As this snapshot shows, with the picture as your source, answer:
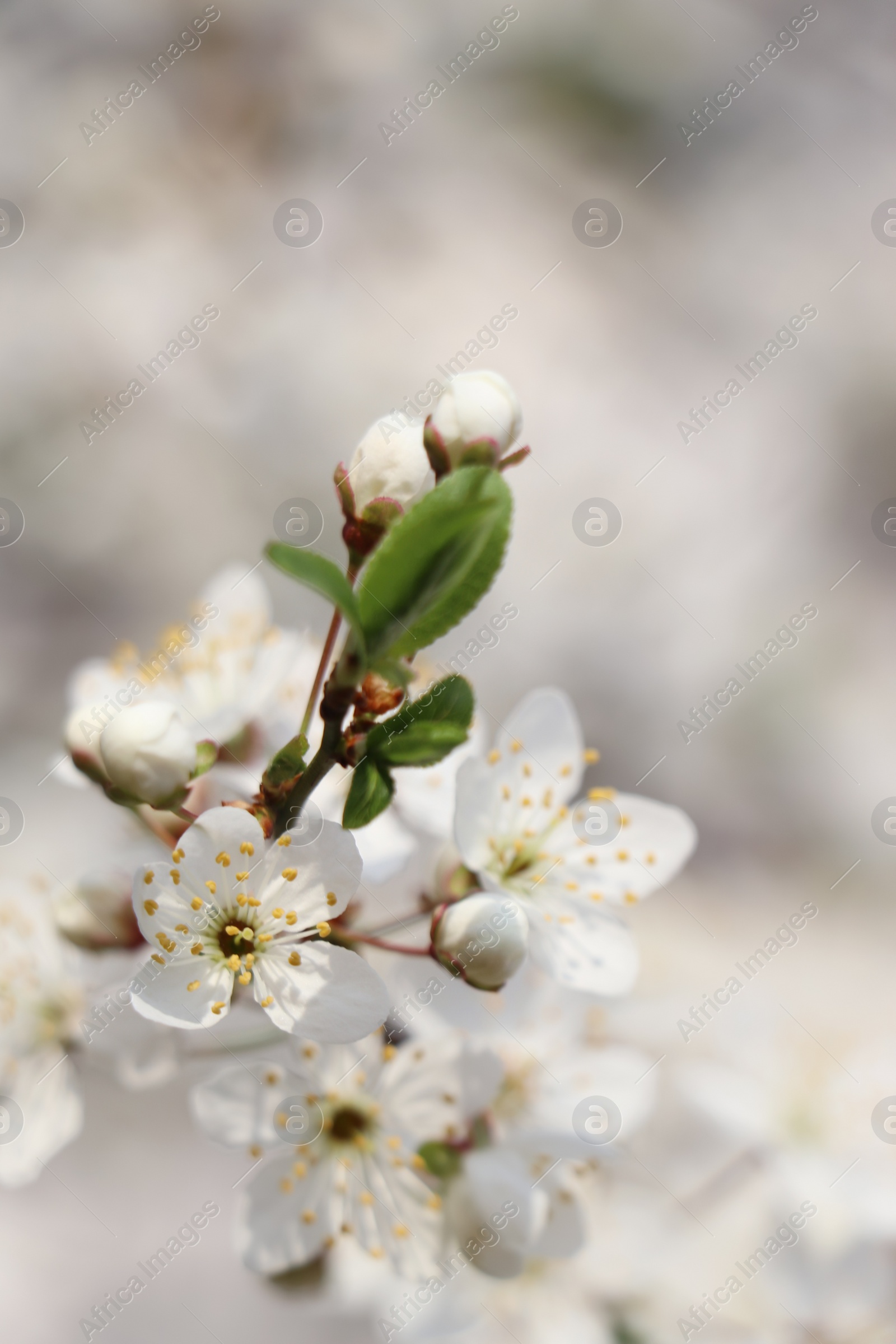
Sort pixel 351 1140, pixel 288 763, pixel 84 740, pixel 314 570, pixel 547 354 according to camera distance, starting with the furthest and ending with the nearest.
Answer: pixel 547 354, pixel 351 1140, pixel 84 740, pixel 288 763, pixel 314 570

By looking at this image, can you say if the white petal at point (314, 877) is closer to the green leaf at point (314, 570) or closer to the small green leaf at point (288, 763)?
the small green leaf at point (288, 763)

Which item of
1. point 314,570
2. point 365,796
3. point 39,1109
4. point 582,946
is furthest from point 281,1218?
point 314,570

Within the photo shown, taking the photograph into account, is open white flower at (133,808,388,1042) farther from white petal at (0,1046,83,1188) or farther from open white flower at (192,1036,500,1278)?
white petal at (0,1046,83,1188)

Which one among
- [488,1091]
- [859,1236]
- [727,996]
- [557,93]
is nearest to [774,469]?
[557,93]

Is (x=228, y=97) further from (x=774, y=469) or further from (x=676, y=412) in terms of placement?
(x=774, y=469)

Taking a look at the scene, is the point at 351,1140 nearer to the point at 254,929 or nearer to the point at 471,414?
the point at 254,929

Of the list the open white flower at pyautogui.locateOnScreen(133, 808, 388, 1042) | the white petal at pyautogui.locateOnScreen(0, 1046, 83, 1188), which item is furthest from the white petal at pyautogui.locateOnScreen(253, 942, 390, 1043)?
the white petal at pyautogui.locateOnScreen(0, 1046, 83, 1188)
